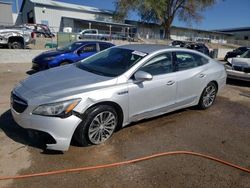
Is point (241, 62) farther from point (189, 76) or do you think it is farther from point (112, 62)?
point (112, 62)

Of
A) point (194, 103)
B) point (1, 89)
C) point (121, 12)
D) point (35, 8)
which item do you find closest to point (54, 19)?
point (35, 8)

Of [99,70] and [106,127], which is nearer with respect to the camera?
[106,127]

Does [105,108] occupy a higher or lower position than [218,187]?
higher

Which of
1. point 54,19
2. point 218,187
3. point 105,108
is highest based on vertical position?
point 54,19

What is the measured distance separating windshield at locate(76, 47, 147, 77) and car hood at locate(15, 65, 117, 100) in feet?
0.71

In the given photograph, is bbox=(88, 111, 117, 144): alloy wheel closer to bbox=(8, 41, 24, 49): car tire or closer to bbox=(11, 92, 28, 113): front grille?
bbox=(11, 92, 28, 113): front grille

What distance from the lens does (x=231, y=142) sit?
3.97m

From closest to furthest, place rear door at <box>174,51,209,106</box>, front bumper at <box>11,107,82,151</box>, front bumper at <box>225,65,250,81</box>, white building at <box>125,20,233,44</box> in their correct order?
front bumper at <box>11,107,82,151</box> → rear door at <box>174,51,209,106</box> → front bumper at <box>225,65,250,81</box> → white building at <box>125,20,233,44</box>

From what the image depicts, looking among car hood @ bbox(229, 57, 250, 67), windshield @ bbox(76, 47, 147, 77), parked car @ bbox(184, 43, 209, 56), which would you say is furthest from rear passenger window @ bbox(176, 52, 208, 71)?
parked car @ bbox(184, 43, 209, 56)

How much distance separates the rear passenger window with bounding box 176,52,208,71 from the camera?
4.55 m

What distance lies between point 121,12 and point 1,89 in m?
33.3

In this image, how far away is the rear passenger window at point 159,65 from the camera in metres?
4.01

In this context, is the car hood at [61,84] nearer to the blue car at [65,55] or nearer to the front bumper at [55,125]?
the front bumper at [55,125]

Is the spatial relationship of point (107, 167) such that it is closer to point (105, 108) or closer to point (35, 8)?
point (105, 108)
